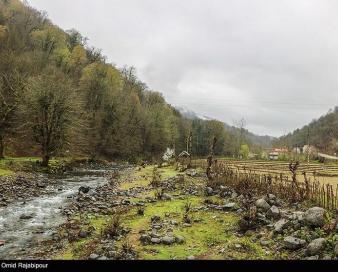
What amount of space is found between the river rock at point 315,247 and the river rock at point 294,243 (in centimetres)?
67

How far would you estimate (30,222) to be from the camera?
20.8 m

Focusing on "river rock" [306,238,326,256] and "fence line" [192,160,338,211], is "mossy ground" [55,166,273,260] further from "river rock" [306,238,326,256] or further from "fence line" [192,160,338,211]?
"fence line" [192,160,338,211]

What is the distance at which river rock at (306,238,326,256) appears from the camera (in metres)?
14.0

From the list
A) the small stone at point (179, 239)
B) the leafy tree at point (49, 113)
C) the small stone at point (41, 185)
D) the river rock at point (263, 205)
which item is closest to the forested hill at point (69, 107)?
the leafy tree at point (49, 113)

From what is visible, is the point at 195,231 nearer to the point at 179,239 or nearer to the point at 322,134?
the point at 179,239

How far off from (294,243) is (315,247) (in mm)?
1079

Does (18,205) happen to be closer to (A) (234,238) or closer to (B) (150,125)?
(A) (234,238)

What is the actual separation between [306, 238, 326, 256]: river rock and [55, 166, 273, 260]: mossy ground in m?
1.39

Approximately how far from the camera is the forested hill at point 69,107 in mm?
50000

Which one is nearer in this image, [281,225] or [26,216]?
[281,225]

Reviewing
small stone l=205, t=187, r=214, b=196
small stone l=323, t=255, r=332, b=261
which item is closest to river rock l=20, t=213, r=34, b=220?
small stone l=205, t=187, r=214, b=196

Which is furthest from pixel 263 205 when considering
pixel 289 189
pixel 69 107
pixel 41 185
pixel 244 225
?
pixel 69 107

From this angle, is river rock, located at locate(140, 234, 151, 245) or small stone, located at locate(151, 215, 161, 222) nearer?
river rock, located at locate(140, 234, 151, 245)
